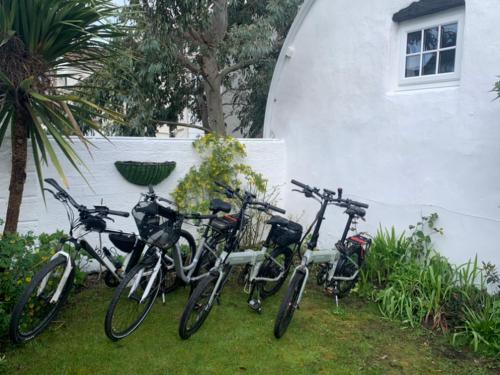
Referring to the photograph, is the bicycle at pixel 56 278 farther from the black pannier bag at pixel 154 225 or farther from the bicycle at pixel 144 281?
the bicycle at pixel 144 281

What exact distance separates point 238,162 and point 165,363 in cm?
355

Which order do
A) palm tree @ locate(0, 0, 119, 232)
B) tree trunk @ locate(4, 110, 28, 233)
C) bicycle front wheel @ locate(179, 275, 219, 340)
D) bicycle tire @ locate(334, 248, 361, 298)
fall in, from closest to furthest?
bicycle front wheel @ locate(179, 275, 219, 340) < palm tree @ locate(0, 0, 119, 232) < tree trunk @ locate(4, 110, 28, 233) < bicycle tire @ locate(334, 248, 361, 298)

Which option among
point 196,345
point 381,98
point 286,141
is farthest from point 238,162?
point 196,345

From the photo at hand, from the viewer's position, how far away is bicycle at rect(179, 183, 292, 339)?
3.72 metres

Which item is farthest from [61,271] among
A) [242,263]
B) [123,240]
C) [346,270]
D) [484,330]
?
[484,330]

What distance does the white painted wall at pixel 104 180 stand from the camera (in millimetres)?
4777

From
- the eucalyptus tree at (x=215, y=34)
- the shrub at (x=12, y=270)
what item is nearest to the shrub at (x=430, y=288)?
the shrub at (x=12, y=270)

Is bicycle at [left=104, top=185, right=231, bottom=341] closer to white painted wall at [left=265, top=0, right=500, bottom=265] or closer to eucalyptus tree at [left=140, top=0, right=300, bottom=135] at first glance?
white painted wall at [left=265, top=0, right=500, bottom=265]

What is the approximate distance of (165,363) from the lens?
11.0 feet

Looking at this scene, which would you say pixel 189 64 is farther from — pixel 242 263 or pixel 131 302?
pixel 131 302

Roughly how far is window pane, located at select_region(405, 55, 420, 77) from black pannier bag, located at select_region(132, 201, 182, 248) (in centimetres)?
351

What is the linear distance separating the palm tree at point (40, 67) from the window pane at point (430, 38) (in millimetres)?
3652

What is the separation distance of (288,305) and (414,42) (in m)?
3.63

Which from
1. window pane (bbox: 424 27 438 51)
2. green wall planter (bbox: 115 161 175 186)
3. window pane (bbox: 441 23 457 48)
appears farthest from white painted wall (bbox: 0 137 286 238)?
window pane (bbox: 441 23 457 48)
